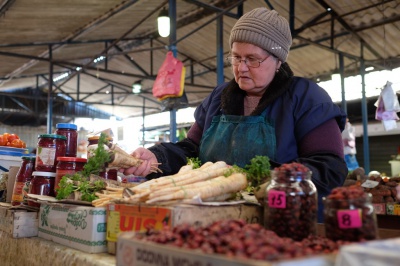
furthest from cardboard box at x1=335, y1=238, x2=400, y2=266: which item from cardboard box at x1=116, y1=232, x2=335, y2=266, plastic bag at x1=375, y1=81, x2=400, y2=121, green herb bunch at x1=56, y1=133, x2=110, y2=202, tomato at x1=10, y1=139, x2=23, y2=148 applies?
plastic bag at x1=375, y1=81, x2=400, y2=121

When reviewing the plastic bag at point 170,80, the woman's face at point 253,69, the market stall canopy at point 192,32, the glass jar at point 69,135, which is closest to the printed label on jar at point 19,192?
the glass jar at point 69,135

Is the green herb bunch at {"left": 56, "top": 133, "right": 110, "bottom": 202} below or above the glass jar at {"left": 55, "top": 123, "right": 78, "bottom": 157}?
below

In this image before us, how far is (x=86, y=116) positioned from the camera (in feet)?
84.1

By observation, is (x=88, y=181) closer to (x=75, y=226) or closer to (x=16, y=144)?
(x=75, y=226)

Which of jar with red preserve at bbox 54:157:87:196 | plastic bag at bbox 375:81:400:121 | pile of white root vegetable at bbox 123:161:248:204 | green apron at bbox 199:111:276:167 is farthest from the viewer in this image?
plastic bag at bbox 375:81:400:121

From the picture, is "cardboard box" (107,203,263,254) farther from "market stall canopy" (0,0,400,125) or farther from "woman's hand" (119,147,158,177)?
"market stall canopy" (0,0,400,125)

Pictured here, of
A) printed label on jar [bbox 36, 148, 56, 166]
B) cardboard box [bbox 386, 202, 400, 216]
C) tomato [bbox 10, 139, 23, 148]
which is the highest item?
tomato [bbox 10, 139, 23, 148]

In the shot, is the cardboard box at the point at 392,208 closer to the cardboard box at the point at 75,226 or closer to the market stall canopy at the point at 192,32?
the market stall canopy at the point at 192,32

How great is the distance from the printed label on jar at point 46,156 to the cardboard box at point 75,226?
1.32 ft

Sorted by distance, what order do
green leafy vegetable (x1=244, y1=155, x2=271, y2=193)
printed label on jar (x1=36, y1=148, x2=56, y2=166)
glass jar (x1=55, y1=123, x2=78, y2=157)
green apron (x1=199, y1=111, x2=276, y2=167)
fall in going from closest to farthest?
1. green leafy vegetable (x1=244, y1=155, x2=271, y2=193)
2. green apron (x1=199, y1=111, x2=276, y2=167)
3. printed label on jar (x1=36, y1=148, x2=56, y2=166)
4. glass jar (x1=55, y1=123, x2=78, y2=157)

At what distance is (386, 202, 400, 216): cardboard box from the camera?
5117 millimetres

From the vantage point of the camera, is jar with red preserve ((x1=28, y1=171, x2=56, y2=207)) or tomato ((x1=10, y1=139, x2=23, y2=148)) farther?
tomato ((x1=10, y1=139, x2=23, y2=148))

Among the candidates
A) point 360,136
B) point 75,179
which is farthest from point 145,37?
point 75,179

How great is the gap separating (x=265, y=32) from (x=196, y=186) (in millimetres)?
979
